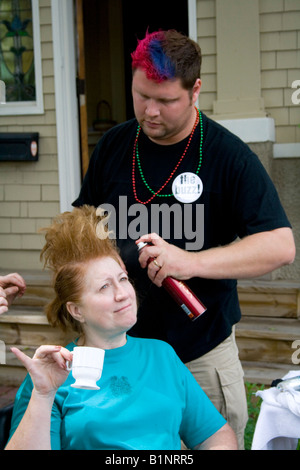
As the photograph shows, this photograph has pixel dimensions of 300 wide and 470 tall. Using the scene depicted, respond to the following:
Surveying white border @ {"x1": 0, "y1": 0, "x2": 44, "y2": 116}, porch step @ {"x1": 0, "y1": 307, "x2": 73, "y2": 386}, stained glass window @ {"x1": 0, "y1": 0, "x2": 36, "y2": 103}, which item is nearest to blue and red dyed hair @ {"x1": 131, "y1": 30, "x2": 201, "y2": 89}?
porch step @ {"x1": 0, "y1": 307, "x2": 73, "y2": 386}

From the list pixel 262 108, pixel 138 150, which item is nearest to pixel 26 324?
pixel 262 108

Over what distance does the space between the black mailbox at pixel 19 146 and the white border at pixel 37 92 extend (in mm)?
211

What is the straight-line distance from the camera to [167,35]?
72.1 inches

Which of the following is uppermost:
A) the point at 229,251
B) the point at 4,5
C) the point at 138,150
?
the point at 4,5


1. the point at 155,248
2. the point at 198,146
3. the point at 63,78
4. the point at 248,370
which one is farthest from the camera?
the point at 63,78

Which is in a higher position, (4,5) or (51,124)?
(4,5)

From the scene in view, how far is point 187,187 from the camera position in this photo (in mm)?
1975

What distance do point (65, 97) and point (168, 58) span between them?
11.1 ft

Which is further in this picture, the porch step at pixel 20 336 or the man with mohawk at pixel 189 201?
the porch step at pixel 20 336

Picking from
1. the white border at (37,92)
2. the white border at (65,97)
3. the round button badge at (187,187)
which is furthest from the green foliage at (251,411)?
the white border at (37,92)

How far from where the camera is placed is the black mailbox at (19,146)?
16.3 ft

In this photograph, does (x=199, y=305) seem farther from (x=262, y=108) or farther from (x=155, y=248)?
(x=262, y=108)

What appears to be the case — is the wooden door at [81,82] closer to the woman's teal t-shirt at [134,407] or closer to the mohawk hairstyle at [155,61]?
the mohawk hairstyle at [155,61]

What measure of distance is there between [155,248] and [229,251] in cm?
26
